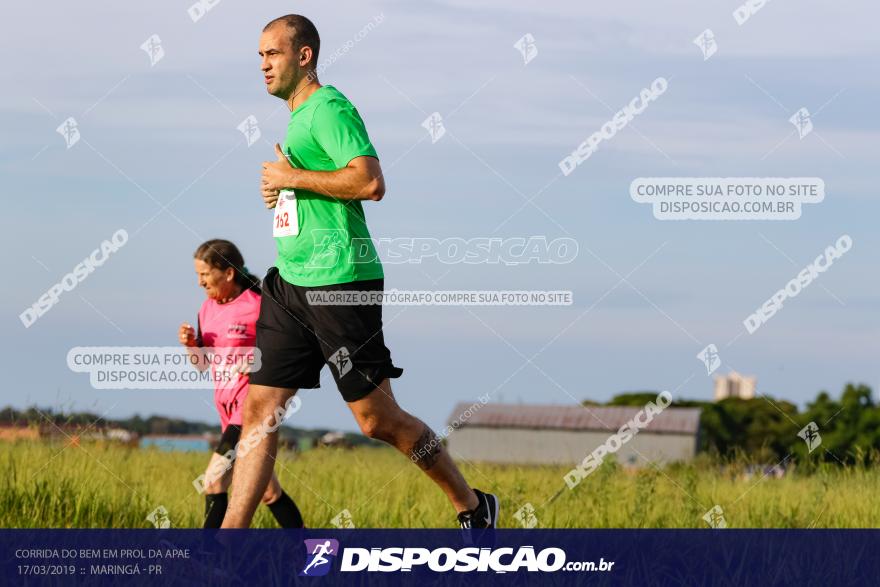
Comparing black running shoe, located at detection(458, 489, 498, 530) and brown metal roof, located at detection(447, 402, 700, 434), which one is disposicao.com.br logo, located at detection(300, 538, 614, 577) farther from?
brown metal roof, located at detection(447, 402, 700, 434)

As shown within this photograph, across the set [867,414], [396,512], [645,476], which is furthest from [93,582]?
[867,414]

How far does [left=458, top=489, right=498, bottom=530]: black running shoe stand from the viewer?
5969 mm

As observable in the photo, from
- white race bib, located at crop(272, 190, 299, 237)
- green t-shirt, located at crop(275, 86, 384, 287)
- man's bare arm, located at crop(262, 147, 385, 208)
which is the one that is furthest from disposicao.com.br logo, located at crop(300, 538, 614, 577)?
man's bare arm, located at crop(262, 147, 385, 208)

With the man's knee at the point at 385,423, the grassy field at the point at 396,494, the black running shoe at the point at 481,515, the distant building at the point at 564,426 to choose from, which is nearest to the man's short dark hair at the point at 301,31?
the man's knee at the point at 385,423

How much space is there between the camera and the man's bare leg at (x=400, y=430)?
18.4ft

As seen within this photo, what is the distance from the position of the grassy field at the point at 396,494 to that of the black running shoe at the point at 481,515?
41.8 inches

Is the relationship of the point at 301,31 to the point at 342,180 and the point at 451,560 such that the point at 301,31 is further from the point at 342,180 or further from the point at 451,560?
the point at 451,560

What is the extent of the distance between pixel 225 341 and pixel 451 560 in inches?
84.8

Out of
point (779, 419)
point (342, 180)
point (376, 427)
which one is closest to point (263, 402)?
point (376, 427)

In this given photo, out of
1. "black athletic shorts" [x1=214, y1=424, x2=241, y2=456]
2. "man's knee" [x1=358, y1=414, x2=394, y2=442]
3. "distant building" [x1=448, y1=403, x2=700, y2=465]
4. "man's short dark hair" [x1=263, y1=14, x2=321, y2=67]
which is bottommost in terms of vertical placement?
"man's knee" [x1=358, y1=414, x2=394, y2=442]

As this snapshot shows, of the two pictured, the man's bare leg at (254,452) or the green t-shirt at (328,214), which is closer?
the green t-shirt at (328,214)

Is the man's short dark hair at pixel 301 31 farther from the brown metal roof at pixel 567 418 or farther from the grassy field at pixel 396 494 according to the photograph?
the brown metal roof at pixel 567 418

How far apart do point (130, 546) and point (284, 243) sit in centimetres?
165

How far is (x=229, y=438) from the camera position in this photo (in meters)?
6.89
